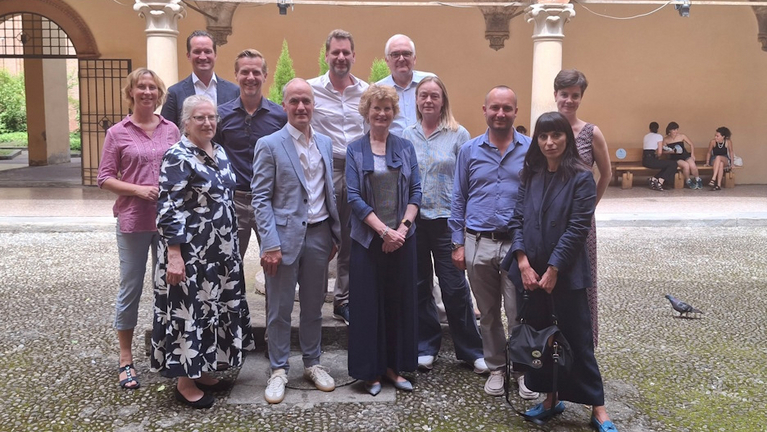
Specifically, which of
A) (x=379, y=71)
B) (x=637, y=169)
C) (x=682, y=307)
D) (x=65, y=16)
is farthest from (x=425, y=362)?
(x=65, y=16)

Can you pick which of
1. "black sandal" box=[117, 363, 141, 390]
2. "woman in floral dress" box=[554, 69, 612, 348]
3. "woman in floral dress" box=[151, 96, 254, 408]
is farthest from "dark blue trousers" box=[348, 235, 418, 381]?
"black sandal" box=[117, 363, 141, 390]

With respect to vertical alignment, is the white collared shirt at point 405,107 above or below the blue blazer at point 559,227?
above

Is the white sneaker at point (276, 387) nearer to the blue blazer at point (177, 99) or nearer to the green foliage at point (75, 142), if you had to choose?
the blue blazer at point (177, 99)

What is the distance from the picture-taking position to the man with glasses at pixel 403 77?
4.16m

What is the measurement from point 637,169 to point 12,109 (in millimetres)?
25908

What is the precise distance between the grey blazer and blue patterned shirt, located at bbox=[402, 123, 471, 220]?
0.68 metres

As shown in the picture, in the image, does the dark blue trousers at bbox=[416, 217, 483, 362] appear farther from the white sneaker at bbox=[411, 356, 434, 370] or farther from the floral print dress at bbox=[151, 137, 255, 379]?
the floral print dress at bbox=[151, 137, 255, 379]

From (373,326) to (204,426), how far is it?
96 centimetres

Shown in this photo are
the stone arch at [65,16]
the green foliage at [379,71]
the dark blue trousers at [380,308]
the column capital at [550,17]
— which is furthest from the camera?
the stone arch at [65,16]

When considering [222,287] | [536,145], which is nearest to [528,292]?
[536,145]

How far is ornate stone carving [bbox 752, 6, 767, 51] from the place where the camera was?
13961mm

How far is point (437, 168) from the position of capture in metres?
3.99

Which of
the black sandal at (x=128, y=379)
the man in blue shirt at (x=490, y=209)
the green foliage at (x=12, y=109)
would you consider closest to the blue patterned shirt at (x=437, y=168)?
the man in blue shirt at (x=490, y=209)

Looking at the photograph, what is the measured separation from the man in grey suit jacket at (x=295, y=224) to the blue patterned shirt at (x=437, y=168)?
0.51 meters
